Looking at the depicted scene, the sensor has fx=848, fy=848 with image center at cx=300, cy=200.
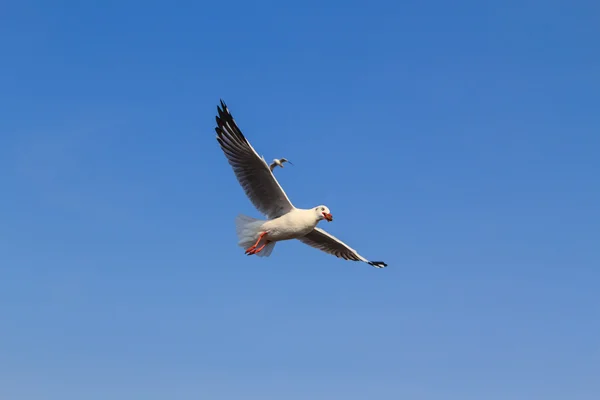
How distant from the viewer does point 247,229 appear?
2553cm

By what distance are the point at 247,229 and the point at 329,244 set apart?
4285mm

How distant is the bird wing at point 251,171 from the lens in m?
24.7

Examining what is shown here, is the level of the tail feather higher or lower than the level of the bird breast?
lower

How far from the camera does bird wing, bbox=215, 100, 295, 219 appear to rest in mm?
24703

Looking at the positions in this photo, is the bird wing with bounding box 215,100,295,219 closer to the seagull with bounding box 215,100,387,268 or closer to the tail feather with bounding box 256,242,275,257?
the seagull with bounding box 215,100,387,268

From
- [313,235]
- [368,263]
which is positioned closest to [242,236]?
[313,235]

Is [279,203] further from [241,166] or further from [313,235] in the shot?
[313,235]

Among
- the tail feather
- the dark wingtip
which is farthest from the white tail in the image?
the dark wingtip

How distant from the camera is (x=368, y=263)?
30375 millimetres

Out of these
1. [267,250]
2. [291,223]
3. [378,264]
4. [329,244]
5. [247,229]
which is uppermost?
[378,264]

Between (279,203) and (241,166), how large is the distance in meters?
1.61

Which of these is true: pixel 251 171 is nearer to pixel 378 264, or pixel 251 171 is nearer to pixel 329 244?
pixel 329 244

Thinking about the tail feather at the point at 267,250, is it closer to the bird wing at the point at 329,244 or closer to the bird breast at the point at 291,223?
the bird breast at the point at 291,223

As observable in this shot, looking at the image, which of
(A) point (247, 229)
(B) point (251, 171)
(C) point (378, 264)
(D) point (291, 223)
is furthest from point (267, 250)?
(C) point (378, 264)
